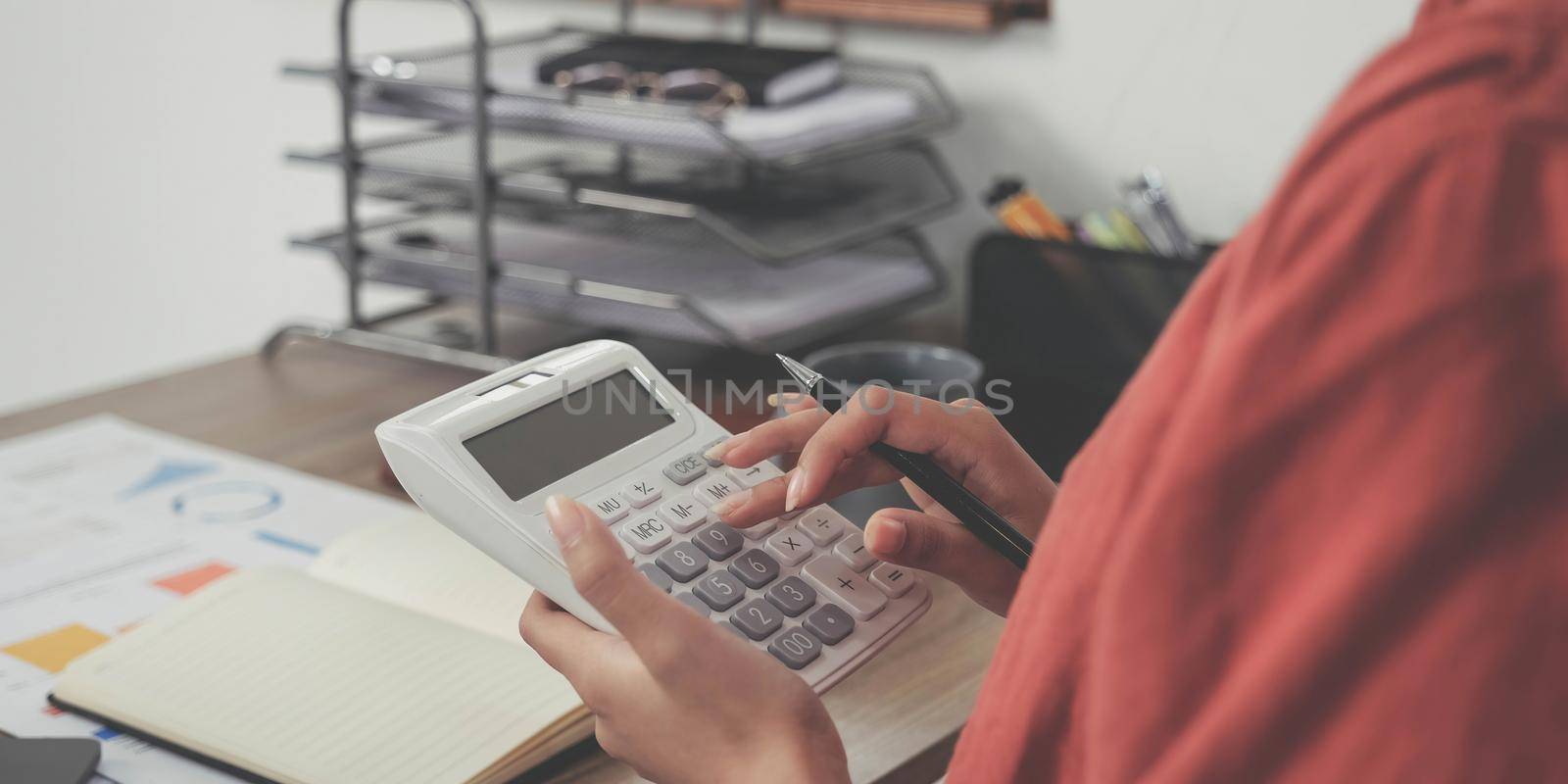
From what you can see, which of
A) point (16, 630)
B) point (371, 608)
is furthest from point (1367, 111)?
point (16, 630)

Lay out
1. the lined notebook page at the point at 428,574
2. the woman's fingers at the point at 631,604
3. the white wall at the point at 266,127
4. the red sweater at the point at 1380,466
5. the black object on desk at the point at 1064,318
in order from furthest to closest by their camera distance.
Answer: the white wall at the point at 266,127 → the black object on desk at the point at 1064,318 → the lined notebook page at the point at 428,574 → the woman's fingers at the point at 631,604 → the red sweater at the point at 1380,466

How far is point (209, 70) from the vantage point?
1.77 m

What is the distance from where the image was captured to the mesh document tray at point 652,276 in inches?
38.7

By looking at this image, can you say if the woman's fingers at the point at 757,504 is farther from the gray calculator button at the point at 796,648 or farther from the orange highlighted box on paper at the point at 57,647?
the orange highlighted box on paper at the point at 57,647

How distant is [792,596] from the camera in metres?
0.52

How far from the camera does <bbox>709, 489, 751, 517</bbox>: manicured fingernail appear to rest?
1.81 ft

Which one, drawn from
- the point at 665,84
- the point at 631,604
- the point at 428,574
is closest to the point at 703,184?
the point at 665,84

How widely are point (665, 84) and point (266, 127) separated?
3.04 ft

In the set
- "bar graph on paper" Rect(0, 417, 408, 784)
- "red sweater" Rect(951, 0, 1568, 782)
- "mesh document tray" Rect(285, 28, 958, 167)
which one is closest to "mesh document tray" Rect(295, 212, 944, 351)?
"mesh document tray" Rect(285, 28, 958, 167)

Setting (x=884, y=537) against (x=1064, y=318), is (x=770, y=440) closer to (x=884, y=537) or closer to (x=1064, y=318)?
(x=884, y=537)

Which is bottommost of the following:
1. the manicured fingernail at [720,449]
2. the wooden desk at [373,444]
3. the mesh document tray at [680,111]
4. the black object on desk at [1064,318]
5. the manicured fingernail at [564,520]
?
the wooden desk at [373,444]

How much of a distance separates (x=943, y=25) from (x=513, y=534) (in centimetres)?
80

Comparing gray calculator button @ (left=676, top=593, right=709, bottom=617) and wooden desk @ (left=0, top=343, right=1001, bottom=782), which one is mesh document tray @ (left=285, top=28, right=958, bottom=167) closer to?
wooden desk @ (left=0, top=343, right=1001, bottom=782)

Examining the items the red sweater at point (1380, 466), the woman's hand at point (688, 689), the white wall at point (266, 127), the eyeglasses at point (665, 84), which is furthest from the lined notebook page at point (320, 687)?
the white wall at point (266, 127)
